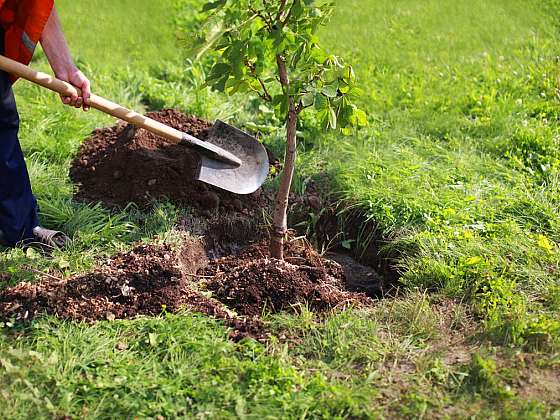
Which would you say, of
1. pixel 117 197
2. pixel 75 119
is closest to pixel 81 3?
pixel 75 119

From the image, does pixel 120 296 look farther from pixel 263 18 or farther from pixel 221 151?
pixel 263 18

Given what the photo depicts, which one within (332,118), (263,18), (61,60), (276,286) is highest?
(263,18)

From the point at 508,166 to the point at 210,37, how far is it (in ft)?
7.96

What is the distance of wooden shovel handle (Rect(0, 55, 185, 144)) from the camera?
360 centimetres

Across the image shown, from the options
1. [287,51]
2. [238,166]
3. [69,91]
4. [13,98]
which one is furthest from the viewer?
[238,166]

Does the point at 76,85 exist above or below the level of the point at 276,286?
above

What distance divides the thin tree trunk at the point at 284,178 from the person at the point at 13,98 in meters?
1.05

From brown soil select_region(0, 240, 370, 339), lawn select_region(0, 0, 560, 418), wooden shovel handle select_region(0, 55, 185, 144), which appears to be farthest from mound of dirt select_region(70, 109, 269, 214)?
brown soil select_region(0, 240, 370, 339)


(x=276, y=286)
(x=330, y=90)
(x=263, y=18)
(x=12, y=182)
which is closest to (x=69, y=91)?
(x=12, y=182)

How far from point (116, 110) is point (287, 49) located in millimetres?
1024

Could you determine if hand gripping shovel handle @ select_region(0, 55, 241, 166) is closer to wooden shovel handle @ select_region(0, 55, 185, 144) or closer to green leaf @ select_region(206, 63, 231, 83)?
wooden shovel handle @ select_region(0, 55, 185, 144)

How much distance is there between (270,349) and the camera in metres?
3.38

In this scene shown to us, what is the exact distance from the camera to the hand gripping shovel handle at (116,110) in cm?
361

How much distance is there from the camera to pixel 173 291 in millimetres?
3695
